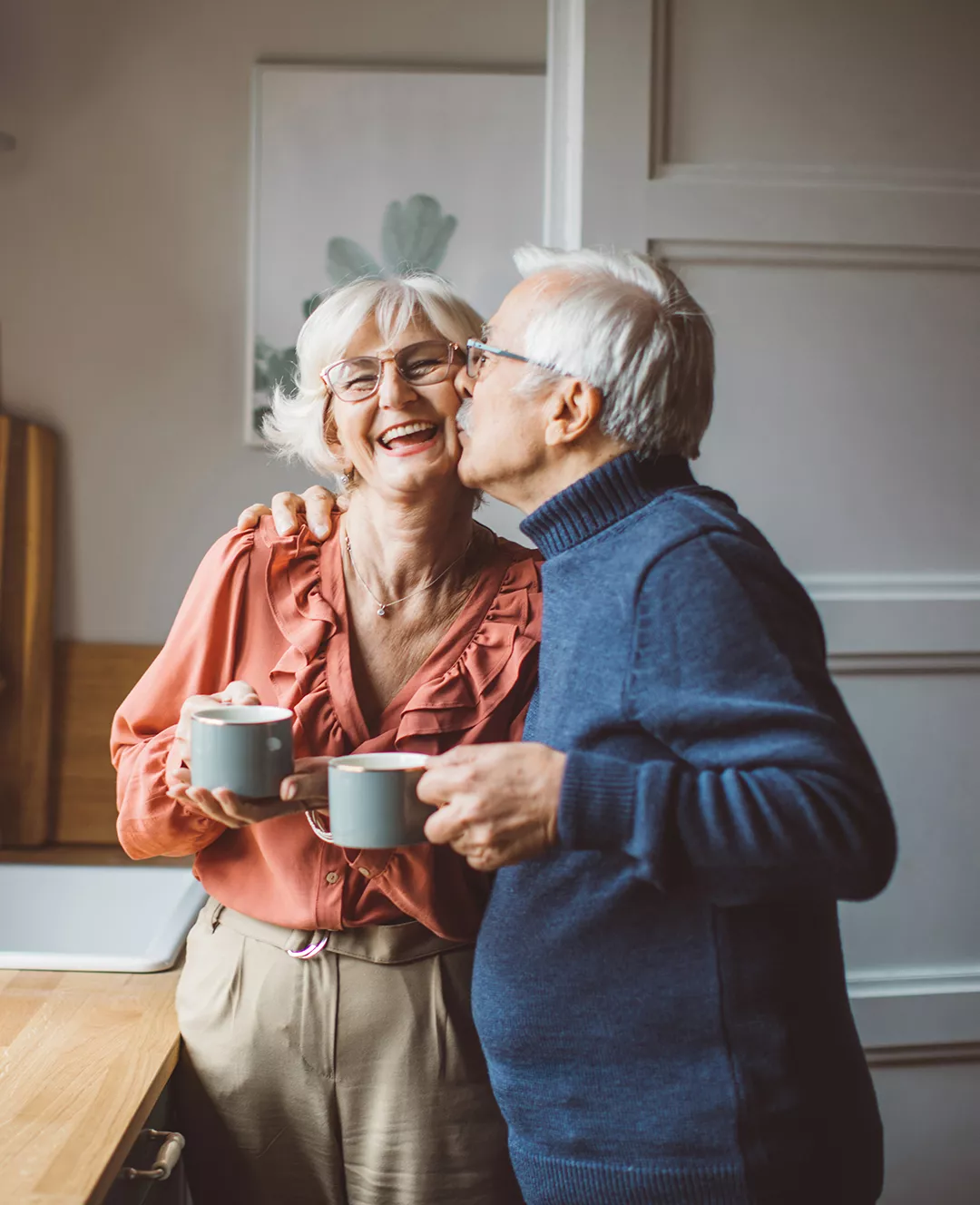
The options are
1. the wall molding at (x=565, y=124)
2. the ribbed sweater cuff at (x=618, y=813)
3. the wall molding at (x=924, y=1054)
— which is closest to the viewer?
the ribbed sweater cuff at (x=618, y=813)

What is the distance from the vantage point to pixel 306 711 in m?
1.16

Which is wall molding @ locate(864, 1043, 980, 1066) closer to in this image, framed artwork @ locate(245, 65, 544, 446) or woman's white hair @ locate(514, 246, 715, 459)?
woman's white hair @ locate(514, 246, 715, 459)

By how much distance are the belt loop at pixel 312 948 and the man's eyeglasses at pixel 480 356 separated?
62 cm

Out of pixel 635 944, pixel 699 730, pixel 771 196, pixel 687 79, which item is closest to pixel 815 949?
pixel 635 944

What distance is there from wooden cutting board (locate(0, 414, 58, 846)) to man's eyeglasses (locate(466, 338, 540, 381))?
1367 millimetres

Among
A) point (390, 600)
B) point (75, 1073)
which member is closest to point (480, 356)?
point (390, 600)

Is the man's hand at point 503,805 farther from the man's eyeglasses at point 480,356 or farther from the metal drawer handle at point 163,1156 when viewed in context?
the metal drawer handle at point 163,1156

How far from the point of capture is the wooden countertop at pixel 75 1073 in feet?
3.14

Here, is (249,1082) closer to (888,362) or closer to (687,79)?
(888,362)

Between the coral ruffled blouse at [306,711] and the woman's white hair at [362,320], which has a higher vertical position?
the woman's white hair at [362,320]

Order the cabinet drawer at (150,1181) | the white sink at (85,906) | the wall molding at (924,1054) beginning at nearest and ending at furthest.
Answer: the cabinet drawer at (150,1181), the wall molding at (924,1054), the white sink at (85,906)

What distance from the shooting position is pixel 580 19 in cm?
149

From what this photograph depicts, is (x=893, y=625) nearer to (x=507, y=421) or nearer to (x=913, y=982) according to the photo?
(x=913, y=982)

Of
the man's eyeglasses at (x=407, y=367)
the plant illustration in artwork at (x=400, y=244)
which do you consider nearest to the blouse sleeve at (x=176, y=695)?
the man's eyeglasses at (x=407, y=367)
